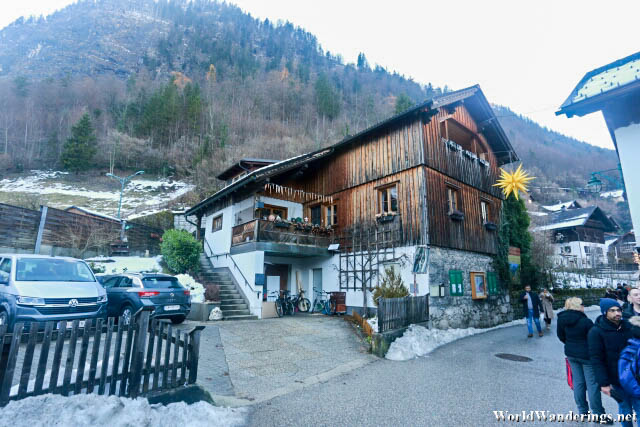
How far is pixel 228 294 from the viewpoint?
14.0m

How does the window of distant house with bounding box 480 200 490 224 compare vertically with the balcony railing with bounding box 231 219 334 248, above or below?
above

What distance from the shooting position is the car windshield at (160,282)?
9.54 metres

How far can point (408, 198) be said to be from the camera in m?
12.9

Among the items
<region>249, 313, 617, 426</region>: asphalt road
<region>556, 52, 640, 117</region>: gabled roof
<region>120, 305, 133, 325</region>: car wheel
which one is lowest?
<region>249, 313, 617, 426</region>: asphalt road

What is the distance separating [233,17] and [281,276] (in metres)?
116

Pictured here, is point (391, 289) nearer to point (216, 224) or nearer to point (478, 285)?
point (478, 285)

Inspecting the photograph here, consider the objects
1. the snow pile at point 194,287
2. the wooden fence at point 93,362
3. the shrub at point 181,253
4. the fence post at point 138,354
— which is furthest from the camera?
the shrub at point 181,253

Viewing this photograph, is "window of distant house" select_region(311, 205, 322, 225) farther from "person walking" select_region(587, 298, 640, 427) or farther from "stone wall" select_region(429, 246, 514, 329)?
"person walking" select_region(587, 298, 640, 427)

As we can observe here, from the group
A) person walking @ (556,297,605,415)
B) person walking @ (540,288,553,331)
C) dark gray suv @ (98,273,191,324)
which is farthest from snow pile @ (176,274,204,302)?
person walking @ (540,288,553,331)

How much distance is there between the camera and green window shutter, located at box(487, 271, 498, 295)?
14.8m

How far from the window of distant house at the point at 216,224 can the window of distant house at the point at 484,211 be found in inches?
536

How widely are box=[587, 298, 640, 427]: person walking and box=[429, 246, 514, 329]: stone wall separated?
811 cm

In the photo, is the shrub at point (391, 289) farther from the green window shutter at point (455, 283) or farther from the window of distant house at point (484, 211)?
the window of distant house at point (484, 211)

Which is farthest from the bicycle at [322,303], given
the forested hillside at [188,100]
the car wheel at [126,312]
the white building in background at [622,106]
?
the forested hillside at [188,100]
